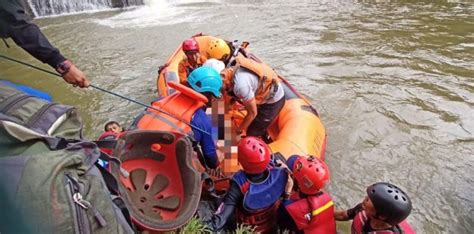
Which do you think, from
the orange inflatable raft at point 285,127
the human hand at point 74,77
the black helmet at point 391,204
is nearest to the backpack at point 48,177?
the human hand at point 74,77

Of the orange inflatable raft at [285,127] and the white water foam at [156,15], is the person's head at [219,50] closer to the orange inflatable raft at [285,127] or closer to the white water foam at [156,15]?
the orange inflatable raft at [285,127]

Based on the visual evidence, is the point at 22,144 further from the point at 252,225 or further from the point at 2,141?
the point at 252,225

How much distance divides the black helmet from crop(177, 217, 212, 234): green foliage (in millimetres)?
1057

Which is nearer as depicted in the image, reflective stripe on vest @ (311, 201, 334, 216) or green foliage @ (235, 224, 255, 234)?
green foliage @ (235, 224, 255, 234)

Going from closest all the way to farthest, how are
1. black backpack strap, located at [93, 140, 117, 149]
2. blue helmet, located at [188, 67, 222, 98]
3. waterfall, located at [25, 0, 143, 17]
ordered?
1. black backpack strap, located at [93, 140, 117, 149]
2. blue helmet, located at [188, 67, 222, 98]
3. waterfall, located at [25, 0, 143, 17]

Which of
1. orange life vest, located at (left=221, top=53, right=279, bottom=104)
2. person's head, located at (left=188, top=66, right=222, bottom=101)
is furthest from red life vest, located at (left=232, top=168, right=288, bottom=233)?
orange life vest, located at (left=221, top=53, right=279, bottom=104)

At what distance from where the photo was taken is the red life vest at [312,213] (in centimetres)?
284

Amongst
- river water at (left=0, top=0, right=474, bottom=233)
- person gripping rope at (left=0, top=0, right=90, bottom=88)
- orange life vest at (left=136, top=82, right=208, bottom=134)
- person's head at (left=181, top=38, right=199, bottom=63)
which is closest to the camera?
person gripping rope at (left=0, top=0, right=90, bottom=88)

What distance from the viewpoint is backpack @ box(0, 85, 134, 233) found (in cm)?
139

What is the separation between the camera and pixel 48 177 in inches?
58.2

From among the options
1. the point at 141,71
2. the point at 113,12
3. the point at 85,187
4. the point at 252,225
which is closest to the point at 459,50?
Result: the point at 141,71

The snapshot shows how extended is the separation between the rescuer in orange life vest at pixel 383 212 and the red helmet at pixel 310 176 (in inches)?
12.1

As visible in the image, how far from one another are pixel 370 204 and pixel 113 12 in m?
12.0

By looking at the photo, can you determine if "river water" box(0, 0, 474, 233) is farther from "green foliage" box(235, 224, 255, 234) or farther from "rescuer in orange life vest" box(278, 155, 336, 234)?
"green foliage" box(235, 224, 255, 234)
